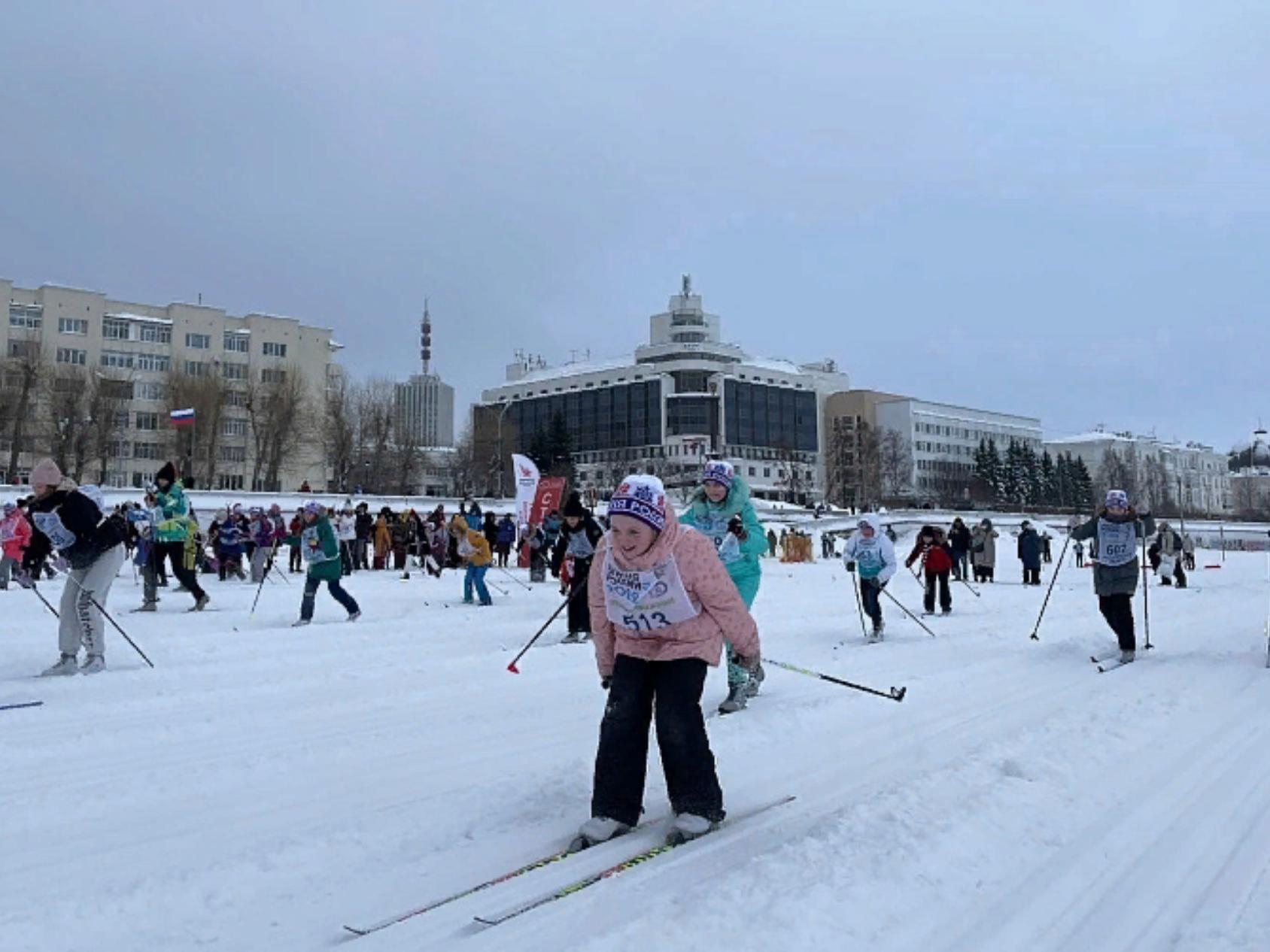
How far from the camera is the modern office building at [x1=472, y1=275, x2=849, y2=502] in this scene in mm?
123875

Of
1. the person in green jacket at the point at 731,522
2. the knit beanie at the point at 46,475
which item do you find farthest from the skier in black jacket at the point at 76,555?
the person in green jacket at the point at 731,522

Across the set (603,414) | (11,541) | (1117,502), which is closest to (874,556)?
(1117,502)

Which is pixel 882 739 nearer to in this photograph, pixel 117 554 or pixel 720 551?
pixel 720 551

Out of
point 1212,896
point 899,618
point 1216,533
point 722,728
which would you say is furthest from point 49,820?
point 1216,533

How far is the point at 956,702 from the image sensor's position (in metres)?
7.62

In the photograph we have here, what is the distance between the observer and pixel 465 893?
12.0 feet

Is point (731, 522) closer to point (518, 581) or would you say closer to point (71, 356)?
point (518, 581)

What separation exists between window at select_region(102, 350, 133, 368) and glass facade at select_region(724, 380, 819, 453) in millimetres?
69290

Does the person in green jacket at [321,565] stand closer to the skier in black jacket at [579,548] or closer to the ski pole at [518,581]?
the skier in black jacket at [579,548]

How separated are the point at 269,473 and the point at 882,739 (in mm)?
58906

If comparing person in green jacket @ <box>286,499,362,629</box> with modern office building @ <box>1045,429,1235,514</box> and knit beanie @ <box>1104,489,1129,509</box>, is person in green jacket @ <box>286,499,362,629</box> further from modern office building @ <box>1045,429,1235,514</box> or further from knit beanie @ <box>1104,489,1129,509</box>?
modern office building @ <box>1045,429,1235,514</box>

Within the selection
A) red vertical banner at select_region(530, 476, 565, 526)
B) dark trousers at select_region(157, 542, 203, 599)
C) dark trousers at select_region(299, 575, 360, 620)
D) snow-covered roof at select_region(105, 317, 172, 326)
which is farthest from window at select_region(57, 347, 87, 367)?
dark trousers at select_region(299, 575, 360, 620)

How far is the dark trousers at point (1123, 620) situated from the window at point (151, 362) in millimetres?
79802

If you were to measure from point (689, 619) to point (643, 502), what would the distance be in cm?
57
